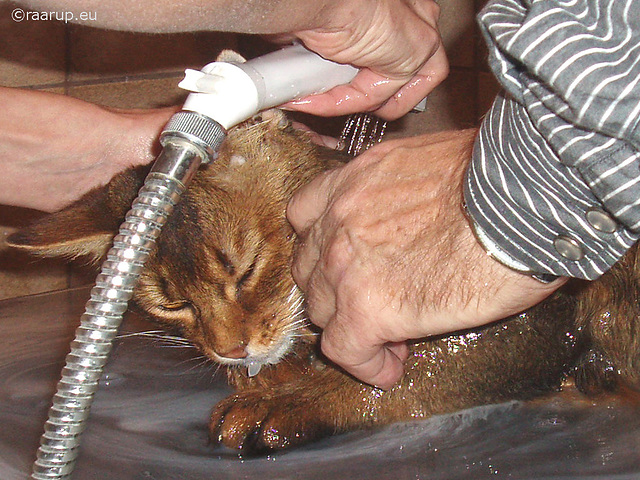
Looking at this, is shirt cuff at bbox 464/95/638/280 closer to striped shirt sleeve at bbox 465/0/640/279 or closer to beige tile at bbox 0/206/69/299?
striped shirt sleeve at bbox 465/0/640/279

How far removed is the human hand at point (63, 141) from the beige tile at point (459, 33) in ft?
3.34

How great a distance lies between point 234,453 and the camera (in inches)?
56.1

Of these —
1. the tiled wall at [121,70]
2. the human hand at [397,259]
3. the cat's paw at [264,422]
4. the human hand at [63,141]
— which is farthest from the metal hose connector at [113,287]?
the tiled wall at [121,70]

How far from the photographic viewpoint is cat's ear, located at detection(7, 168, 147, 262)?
1496mm

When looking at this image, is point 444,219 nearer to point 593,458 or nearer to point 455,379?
point 593,458

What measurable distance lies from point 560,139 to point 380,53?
2.13 ft

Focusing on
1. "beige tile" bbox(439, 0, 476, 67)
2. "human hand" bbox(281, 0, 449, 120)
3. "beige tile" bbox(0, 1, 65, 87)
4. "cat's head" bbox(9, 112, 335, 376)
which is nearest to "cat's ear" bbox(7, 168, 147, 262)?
"cat's head" bbox(9, 112, 335, 376)

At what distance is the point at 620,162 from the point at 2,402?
3.83ft

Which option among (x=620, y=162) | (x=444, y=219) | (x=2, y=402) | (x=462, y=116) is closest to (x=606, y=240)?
(x=620, y=162)

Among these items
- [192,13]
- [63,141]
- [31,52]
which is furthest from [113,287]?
[31,52]

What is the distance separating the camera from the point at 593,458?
1.26 metres

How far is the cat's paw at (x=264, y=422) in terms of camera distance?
1485mm

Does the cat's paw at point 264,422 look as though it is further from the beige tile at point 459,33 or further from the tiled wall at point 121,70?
the beige tile at point 459,33

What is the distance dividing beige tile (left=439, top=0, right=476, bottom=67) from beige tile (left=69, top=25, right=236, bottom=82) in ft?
2.15
